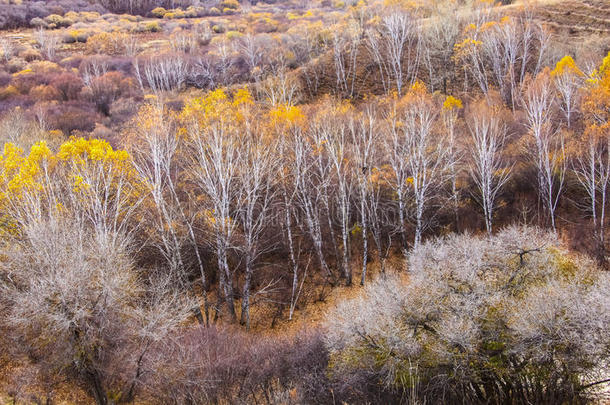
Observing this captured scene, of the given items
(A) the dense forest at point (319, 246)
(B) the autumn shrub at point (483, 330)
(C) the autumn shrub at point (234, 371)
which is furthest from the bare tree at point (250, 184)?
(B) the autumn shrub at point (483, 330)

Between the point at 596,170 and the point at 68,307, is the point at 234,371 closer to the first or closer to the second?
the point at 68,307

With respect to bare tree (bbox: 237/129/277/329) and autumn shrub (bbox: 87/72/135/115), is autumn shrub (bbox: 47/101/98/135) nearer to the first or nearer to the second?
autumn shrub (bbox: 87/72/135/115)

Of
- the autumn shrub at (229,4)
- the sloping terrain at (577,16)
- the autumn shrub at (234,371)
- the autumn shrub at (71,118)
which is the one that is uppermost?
the autumn shrub at (229,4)

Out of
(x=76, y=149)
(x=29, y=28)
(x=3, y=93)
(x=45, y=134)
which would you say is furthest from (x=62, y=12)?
(x=76, y=149)

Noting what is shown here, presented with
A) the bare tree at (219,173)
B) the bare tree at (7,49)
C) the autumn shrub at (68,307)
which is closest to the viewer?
the autumn shrub at (68,307)

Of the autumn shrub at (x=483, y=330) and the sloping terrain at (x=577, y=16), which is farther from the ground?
the sloping terrain at (x=577, y=16)

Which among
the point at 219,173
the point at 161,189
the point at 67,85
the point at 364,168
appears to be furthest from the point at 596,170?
the point at 67,85

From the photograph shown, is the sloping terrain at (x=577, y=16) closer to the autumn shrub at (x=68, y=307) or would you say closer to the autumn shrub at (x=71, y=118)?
the autumn shrub at (x=71, y=118)
